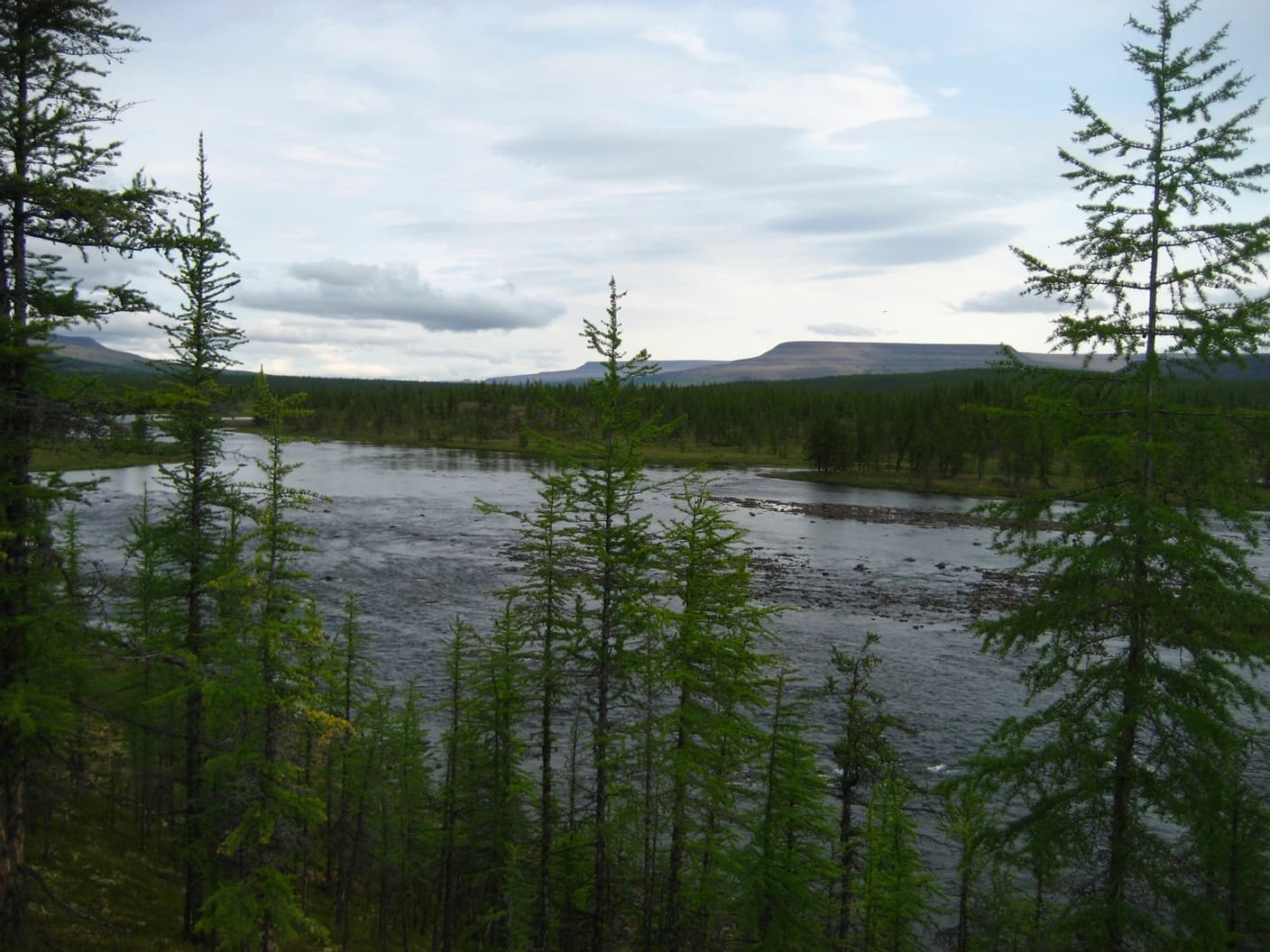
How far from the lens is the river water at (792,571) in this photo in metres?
32.8

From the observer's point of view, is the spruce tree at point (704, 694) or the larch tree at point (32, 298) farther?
the spruce tree at point (704, 694)

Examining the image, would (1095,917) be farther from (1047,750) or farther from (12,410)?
(12,410)

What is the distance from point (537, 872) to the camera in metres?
17.6

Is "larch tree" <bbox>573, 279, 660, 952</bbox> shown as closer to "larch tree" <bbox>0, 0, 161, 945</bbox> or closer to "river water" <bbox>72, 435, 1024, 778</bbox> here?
"river water" <bbox>72, 435, 1024, 778</bbox>

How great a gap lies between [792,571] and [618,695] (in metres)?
40.1

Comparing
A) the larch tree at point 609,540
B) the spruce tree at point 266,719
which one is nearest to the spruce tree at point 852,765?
the larch tree at point 609,540

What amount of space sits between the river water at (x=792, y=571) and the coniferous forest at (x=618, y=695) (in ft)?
6.80

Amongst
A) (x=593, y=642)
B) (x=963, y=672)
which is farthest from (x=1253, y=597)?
(x=963, y=672)

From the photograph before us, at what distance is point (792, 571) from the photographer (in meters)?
54.7

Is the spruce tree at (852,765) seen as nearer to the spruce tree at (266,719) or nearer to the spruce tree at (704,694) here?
the spruce tree at (704,694)

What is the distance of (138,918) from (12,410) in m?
12.1

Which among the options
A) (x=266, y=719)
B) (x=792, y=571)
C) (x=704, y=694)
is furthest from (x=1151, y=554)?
(x=792, y=571)

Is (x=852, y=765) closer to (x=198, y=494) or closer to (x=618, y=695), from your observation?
(x=618, y=695)

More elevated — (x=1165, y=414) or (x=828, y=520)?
(x=1165, y=414)
